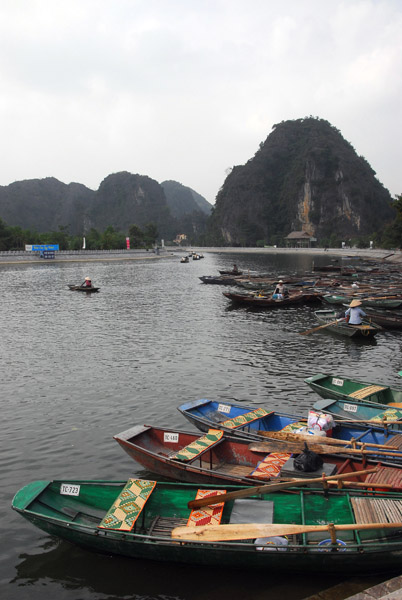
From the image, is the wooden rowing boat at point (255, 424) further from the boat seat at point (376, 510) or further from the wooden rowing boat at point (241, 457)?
the boat seat at point (376, 510)

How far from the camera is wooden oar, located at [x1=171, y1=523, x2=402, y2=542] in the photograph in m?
6.22

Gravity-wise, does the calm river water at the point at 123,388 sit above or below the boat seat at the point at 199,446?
below

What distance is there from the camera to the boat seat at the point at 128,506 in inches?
269

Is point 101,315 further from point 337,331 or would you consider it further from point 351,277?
point 351,277

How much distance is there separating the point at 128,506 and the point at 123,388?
806cm

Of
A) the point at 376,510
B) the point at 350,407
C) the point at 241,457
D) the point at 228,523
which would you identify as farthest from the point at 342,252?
the point at 228,523

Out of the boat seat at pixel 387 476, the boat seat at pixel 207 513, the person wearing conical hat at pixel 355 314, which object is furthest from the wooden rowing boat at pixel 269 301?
the boat seat at pixel 207 513

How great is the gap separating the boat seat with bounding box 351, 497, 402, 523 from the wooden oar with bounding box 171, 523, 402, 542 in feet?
1.01

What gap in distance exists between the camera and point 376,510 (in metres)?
6.79

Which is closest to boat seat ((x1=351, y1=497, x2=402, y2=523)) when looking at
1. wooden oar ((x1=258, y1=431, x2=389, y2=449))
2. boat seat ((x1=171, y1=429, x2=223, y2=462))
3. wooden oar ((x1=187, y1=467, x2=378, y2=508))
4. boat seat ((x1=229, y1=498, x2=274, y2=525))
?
wooden oar ((x1=187, y1=467, x2=378, y2=508))

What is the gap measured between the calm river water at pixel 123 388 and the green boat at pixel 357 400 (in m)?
0.95

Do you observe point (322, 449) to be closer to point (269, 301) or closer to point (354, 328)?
point (354, 328)

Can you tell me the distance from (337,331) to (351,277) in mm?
32050

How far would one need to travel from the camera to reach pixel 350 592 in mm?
6230
